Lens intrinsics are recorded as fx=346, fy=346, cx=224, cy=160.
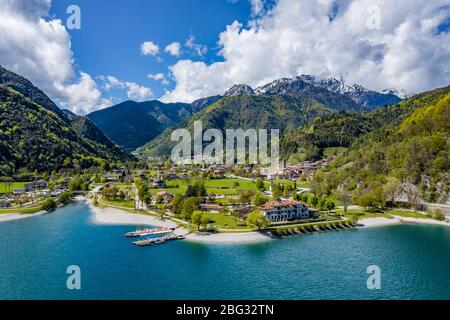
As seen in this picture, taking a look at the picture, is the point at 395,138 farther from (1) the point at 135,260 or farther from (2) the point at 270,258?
(1) the point at 135,260

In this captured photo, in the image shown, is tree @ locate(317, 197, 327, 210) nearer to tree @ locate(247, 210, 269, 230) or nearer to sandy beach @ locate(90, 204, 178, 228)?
tree @ locate(247, 210, 269, 230)

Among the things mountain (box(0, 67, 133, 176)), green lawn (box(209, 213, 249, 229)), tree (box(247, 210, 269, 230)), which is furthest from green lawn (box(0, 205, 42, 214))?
tree (box(247, 210, 269, 230))

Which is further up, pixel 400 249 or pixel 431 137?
pixel 431 137

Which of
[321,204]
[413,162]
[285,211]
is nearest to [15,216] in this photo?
[285,211]

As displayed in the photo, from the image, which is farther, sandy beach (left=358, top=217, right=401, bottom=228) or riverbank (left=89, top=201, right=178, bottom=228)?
riverbank (left=89, top=201, right=178, bottom=228)

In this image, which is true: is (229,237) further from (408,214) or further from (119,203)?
(119,203)

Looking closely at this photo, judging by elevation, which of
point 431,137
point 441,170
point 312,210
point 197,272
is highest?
point 431,137
